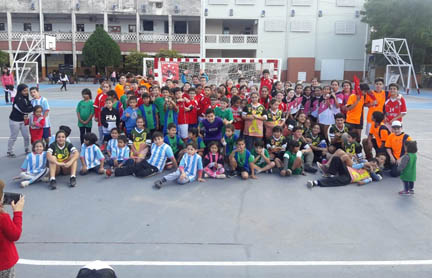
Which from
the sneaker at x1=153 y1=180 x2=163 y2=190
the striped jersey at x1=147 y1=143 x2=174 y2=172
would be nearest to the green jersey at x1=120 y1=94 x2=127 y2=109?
the striped jersey at x1=147 y1=143 x2=174 y2=172

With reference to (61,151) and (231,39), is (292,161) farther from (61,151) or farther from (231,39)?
(231,39)

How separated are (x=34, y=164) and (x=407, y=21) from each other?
2838 cm

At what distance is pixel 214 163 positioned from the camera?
22.8 feet

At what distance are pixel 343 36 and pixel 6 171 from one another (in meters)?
33.9

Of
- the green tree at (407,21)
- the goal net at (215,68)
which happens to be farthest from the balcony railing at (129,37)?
the goal net at (215,68)

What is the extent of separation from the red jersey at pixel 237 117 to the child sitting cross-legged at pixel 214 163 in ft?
4.14

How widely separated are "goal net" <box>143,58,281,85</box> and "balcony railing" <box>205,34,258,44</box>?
1858 cm

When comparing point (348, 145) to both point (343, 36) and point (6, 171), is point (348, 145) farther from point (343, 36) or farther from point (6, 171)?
point (343, 36)

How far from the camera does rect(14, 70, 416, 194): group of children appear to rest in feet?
22.5

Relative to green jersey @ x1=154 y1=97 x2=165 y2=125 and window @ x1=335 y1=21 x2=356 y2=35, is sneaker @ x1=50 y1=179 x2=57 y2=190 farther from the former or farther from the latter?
window @ x1=335 y1=21 x2=356 y2=35

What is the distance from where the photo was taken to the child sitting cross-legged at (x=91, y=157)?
22.8ft

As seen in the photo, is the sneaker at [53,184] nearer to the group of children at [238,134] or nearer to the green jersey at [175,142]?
the group of children at [238,134]

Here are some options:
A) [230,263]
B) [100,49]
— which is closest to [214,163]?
[230,263]

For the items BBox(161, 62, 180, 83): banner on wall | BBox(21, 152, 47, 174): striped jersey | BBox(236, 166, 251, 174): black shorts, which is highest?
BBox(161, 62, 180, 83): banner on wall
